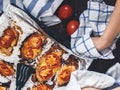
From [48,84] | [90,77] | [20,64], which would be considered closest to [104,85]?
[90,77]

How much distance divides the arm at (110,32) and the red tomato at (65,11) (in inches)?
5.7

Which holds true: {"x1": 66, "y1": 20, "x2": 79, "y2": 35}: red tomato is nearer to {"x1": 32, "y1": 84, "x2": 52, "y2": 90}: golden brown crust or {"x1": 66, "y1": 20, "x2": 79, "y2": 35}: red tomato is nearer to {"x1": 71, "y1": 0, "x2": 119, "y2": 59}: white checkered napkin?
{"x1": 71, "y1": 0, "x2": 119, "y2": 59}: white checkered napkin

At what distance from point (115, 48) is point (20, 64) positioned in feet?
1.11

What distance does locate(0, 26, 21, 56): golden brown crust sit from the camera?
46.2 inches

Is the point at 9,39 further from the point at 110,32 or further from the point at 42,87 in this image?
the point at 110,32

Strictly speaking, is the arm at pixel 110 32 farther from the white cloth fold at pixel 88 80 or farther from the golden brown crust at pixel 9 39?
the golden brown crust at pixel 9 39

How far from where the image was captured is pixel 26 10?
3.94ft

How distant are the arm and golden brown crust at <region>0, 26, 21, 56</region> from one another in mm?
276

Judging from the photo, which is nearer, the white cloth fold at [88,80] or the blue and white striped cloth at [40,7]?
the white cloth fold at [88,80]

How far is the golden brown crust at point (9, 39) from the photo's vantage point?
1174mm

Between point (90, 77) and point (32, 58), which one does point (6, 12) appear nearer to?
point (32, 58)

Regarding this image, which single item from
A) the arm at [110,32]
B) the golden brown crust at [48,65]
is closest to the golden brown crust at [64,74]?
the golden brown crust at [48,65]

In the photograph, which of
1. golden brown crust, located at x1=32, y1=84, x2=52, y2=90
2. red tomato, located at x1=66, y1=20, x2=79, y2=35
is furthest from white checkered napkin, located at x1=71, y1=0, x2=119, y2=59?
golden brown crust, located at x1=32, y1=84, x2=52, y2=90

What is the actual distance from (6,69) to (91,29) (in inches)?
13.0
